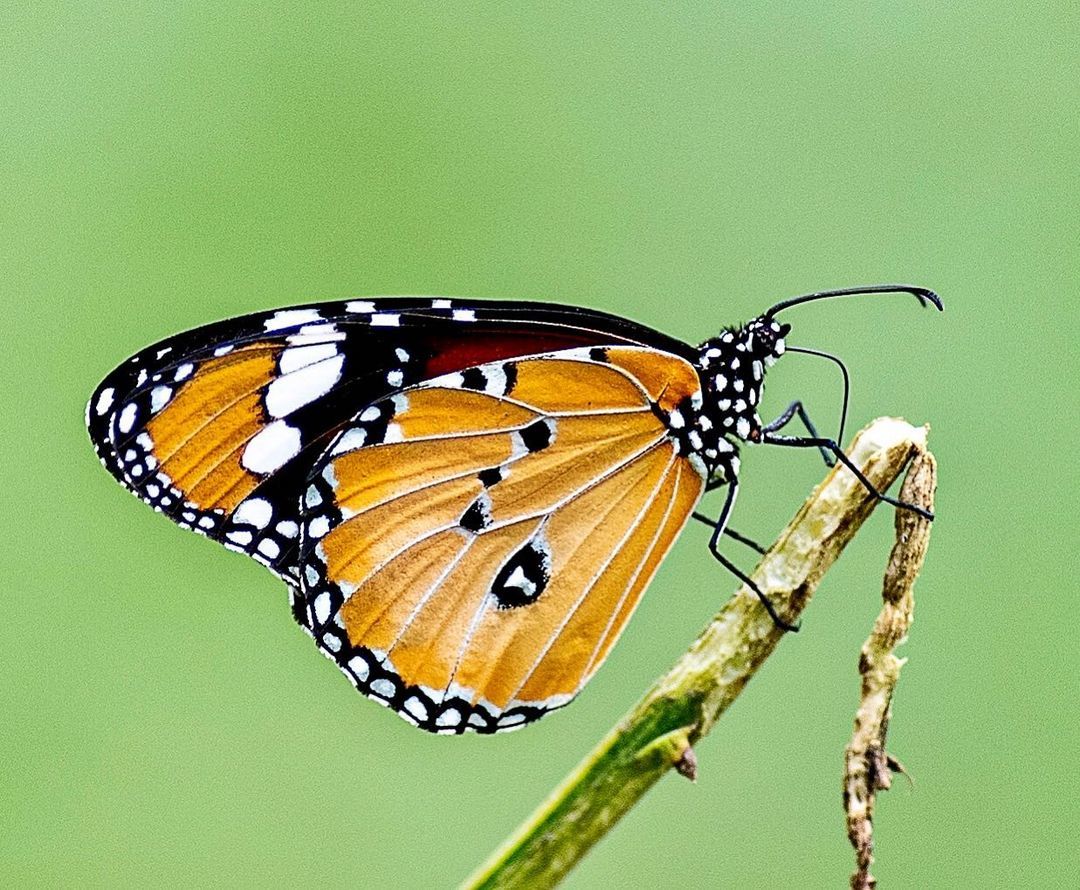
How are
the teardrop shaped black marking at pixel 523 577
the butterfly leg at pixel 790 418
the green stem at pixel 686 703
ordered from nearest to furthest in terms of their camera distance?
1. the green stem at pixel 686 703
2. the butterfly leg at pixel 790 418
3. the teardrop shaped black marking at pixel 523 577

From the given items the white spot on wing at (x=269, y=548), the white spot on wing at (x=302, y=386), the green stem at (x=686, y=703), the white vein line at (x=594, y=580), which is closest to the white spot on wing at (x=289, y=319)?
the white spot on wing at (x=302, y=386)

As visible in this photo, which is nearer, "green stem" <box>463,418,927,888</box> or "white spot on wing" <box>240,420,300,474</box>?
"green stem" <box>463,418,927,888</box>

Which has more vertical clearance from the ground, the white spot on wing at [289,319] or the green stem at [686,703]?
the white spot on wing at [289,319]

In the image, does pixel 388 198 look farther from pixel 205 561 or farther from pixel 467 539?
pixel 467 539

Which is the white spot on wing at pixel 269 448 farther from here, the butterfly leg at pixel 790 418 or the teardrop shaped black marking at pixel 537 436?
the butterfly leg at pixel 790 418

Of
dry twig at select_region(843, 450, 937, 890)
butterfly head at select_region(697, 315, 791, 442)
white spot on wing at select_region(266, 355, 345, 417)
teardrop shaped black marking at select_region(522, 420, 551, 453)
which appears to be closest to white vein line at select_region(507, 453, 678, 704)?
butterfly head at select_region(697, 315, 791, 442)

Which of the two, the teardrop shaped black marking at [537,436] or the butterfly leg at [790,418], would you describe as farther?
the teardrop shaped black marking at [537,436]

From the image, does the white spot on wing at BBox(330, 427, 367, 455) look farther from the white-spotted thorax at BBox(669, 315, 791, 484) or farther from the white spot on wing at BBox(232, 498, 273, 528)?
the white-spotted thorax at BBox(669, 315, 791, 484)

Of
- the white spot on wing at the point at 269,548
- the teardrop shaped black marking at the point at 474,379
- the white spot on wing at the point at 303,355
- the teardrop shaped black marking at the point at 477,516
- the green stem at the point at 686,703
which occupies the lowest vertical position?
the green stem at the point at 686,703
